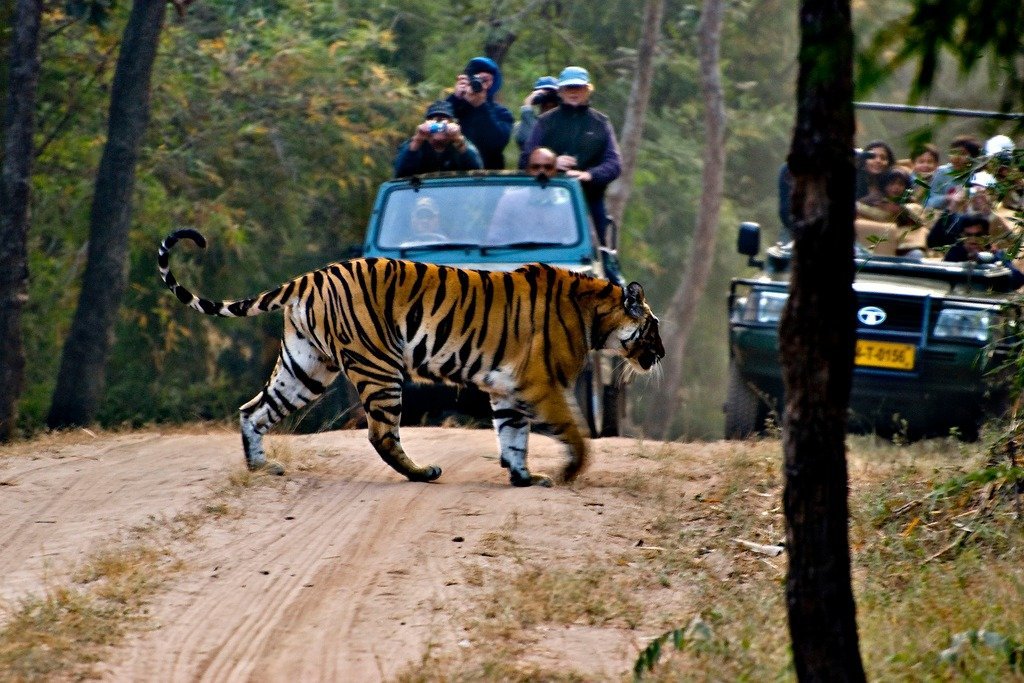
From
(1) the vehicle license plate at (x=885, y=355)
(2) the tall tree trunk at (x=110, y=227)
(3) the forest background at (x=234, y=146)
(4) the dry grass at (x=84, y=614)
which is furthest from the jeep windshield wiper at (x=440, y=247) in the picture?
(2) the tall tree trunk at (x=110, y=227)

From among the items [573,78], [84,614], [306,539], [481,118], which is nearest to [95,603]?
[84,614]

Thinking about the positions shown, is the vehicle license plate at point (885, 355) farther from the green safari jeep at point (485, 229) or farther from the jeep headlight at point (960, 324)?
the green safari jeep at point (485, 229)

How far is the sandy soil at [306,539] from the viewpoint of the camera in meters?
5.89

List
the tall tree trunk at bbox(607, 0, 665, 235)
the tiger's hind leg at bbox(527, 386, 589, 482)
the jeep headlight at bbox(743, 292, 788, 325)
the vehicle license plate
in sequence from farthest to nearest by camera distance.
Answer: the tall tree trunk at bbox(607, 0, 665, 235) < the jeep headlight at bbox(743, 292, 788, 325) < the vehicle license plate < the tiger's hind leg at bbox(527, 386, 589, 482)

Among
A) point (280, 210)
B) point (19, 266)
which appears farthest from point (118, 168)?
point (280, 210)

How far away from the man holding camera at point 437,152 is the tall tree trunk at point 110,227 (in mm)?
3855

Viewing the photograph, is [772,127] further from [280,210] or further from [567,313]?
[567,313]

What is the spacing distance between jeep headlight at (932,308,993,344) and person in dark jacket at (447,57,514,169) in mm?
3572

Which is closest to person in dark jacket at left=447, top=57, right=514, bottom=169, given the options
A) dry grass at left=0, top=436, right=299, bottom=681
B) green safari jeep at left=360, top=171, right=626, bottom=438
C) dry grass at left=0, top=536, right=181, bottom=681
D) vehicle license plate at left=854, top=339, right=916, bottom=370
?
green safari jeep at left=360, top=171, right=626, bottom=438

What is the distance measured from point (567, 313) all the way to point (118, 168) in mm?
7254

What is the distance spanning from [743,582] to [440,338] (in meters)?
2.46

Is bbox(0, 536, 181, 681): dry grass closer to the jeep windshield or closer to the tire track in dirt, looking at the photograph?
the tire track in dirt

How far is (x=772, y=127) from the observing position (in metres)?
28.1

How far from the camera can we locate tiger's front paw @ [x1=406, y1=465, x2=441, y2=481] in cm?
882
